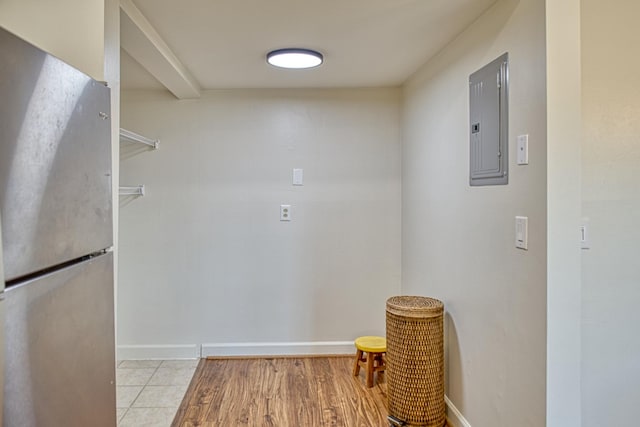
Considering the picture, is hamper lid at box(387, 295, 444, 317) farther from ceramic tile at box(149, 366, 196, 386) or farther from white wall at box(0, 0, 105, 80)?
white wall at box(0, 0, 105, 80)

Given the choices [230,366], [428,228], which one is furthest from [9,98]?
[230,366]

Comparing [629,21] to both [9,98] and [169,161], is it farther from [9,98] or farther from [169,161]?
[169,161]

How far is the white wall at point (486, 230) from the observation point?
150 cm

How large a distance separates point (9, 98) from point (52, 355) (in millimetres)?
498

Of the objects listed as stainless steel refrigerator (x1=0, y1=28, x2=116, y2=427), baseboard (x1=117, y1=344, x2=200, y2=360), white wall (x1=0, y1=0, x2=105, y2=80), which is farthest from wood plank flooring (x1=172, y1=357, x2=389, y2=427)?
white wall (x1=0, y1=0, x2=105, y2=80)

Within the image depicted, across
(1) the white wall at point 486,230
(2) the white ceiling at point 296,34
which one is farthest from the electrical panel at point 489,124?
(2) the white ceiling at point 296,34

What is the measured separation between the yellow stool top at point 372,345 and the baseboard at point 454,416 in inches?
21.2

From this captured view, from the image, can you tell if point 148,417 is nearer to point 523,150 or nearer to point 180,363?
point 180,363

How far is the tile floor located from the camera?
7.77 ft

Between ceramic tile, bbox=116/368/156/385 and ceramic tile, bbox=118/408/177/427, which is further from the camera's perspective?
ceramic tile, bbox=116/368/156/385

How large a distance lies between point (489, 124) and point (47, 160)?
169 centimetres

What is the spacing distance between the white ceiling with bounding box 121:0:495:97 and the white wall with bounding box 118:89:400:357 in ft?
1.24

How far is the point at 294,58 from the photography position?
2416mm

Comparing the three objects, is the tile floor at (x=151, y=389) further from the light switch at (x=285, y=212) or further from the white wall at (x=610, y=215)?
the white wall at (x=610, y=215)
